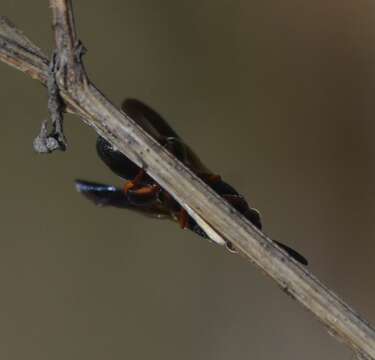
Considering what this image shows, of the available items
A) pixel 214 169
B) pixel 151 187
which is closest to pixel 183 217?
pixel 151 187

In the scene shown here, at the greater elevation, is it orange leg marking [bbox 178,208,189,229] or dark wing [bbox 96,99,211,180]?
dark wing [bbox 96,99,211,180]

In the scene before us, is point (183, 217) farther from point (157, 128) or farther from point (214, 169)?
point (214, 169)

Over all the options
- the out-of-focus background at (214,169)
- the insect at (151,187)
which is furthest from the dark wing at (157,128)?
the out-of-focus background at (214,169)

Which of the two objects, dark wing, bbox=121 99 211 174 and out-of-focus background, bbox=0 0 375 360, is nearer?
dark wing, bbox=121 99 211 174

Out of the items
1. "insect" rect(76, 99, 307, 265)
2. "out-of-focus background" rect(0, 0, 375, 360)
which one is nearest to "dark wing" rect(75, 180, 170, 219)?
"insect" rect(76, 99, 307, 265)

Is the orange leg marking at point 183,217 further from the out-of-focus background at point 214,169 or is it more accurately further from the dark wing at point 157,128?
the out-of-focus background at point 214,169

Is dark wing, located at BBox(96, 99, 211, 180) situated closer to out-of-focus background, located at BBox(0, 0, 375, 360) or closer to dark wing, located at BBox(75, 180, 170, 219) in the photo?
dark wing, located at BBox(75, 180, 170, 219)

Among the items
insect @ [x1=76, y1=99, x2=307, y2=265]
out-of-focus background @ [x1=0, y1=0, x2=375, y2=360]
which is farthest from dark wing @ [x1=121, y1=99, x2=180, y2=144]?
out-of-focus background @ [x1=0, y1=0, x2=375, y2=360]
